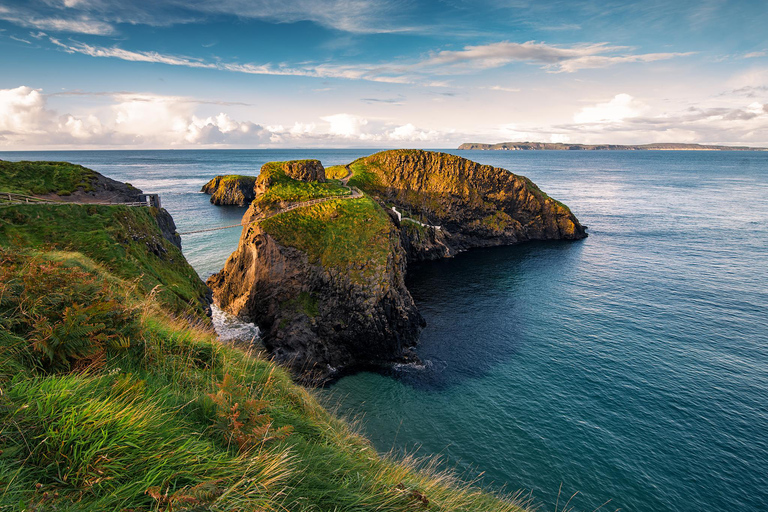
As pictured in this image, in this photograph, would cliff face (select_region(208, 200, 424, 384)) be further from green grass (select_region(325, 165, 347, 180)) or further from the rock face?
the rock face

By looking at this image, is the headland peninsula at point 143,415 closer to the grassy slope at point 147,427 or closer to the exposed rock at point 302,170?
the grassy slope at point 147,427

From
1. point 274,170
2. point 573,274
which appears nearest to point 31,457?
point 274,170

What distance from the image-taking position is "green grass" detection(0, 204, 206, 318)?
71.1ft

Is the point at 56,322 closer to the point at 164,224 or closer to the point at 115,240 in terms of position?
the point at 115,240

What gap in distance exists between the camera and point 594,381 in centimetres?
3441

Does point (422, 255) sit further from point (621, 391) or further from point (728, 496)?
point (728, 496)

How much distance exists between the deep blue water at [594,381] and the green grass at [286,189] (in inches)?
615

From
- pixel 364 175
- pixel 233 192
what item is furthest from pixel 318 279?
pixel 233 192

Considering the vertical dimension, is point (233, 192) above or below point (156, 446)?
above

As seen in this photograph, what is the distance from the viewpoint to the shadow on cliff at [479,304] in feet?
124

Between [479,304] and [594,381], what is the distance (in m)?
20.5

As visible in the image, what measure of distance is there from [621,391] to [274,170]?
59.5 m

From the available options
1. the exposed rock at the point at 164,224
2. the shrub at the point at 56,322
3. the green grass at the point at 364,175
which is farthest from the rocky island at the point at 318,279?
the green grass at the point at 364,175

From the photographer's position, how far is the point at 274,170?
6475 cm
